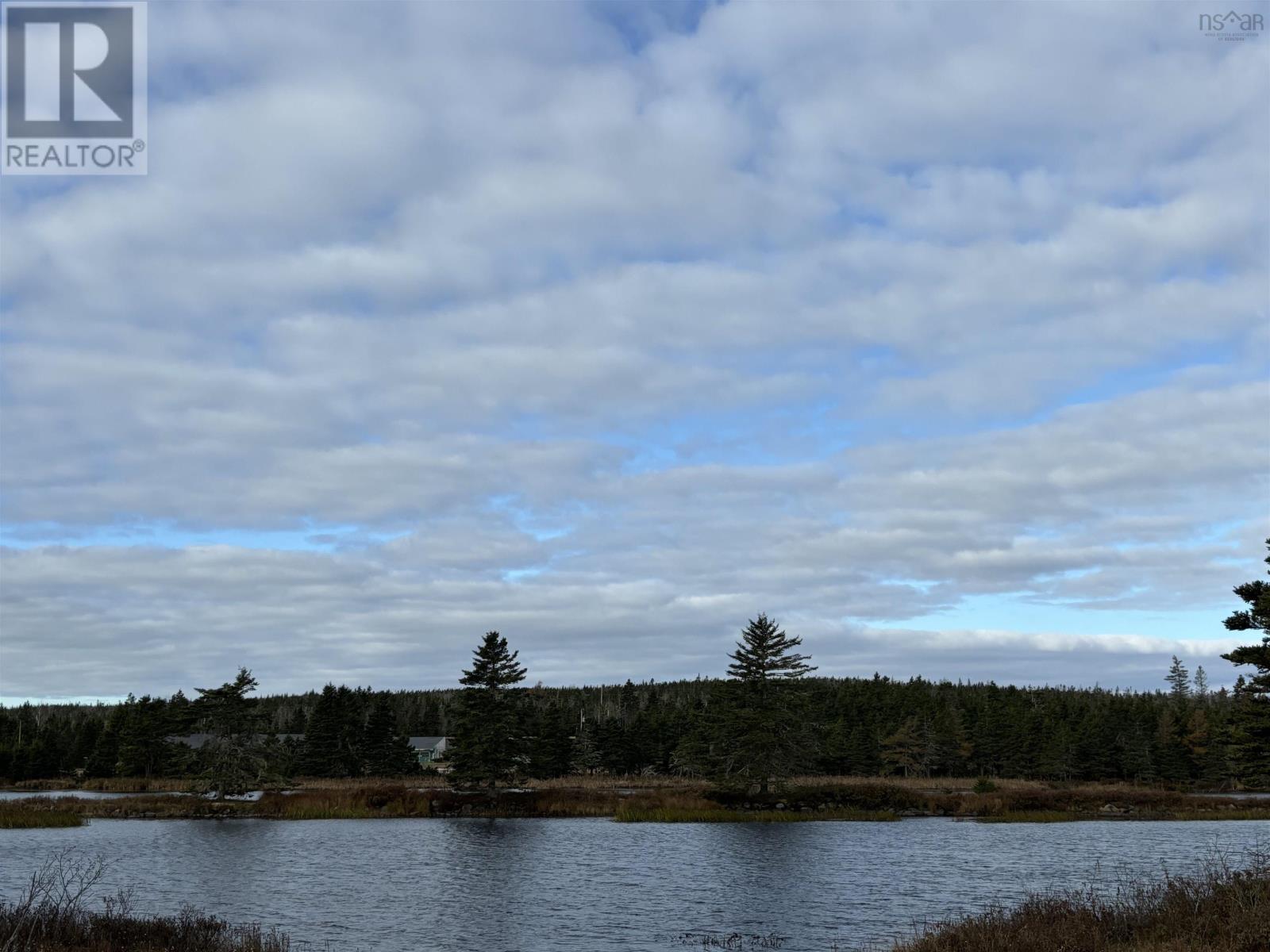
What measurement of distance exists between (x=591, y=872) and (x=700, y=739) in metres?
55.9

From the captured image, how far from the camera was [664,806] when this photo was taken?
7606 cm

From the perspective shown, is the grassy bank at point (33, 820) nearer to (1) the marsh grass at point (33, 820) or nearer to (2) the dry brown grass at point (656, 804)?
(1) the marsh grass at point (33, 820)

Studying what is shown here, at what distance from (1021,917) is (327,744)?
109683 millimetres

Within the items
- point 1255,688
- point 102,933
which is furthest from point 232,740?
point 1255,688

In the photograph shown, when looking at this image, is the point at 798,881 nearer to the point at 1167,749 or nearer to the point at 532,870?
the point at 532,870

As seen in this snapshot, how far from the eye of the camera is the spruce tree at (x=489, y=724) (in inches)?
3211

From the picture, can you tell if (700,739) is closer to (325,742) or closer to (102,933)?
(325,742)

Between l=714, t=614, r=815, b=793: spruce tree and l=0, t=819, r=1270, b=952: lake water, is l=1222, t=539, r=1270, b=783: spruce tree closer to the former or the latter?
l=0, t=819, r=1270, b=952: lake water

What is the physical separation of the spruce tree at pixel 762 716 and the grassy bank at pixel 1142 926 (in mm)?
52306

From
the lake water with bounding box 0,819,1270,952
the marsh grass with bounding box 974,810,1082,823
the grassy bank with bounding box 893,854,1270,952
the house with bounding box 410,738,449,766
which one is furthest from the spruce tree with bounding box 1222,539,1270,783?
the house with bounding box 410,738,449,766

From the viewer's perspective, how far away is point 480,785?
8444 centimetres

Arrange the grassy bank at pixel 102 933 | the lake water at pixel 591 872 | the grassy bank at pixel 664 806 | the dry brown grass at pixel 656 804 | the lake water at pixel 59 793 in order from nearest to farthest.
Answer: the grassy bank at pixel 102 933, the lake water at pixel 591 872, the grassy bank at pixel 664 806, the dry brown grass at pixel 656 804, the lake water at pixel 59 793

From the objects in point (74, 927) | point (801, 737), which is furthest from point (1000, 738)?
point (74, 927)

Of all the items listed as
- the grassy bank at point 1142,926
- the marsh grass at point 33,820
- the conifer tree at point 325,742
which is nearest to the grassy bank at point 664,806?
the marsh grass at point 33,820
